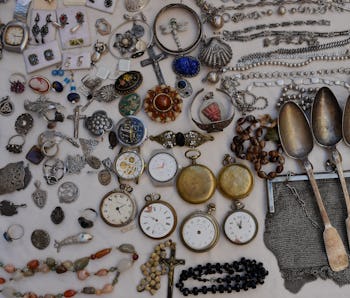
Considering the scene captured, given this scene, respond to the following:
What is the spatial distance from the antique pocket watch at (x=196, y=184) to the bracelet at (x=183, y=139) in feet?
0.31

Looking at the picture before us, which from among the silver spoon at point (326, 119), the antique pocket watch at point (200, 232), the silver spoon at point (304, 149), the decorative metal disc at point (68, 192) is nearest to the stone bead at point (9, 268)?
the decorative metal disc at point (68, 192)

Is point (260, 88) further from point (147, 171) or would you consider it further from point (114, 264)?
point (114, 264)

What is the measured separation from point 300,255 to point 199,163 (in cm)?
52

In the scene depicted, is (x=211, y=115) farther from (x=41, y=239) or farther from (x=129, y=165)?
(x=41, y=239)

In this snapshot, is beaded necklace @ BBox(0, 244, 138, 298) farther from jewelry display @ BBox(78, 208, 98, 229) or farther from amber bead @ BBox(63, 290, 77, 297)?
jewelry display @ BBox(78, 208, 98, 229)

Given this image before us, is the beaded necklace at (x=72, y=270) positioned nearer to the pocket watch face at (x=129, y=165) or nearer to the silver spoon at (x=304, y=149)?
the pocket watch face at (x=129, y=165)

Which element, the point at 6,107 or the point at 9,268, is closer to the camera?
the point at 9,268

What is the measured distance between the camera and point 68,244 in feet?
6.08

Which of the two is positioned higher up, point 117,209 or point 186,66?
point 186,66

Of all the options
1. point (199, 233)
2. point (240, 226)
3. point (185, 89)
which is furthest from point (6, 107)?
point (240, 226)

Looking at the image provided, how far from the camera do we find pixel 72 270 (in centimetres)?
183

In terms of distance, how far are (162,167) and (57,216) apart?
1.51 feet

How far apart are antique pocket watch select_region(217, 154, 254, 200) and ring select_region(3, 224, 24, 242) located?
2.67 ft

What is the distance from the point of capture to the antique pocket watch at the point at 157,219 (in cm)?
181
